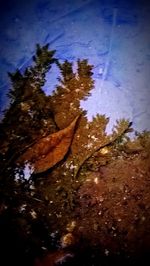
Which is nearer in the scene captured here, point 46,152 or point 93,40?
point 46,152

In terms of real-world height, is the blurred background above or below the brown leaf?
above

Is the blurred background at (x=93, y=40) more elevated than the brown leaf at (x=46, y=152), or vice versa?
the blurred background at (x=93, y=40)

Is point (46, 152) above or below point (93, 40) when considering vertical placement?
below

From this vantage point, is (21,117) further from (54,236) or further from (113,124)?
(54,236)

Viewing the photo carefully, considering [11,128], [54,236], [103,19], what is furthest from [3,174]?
[103,19]

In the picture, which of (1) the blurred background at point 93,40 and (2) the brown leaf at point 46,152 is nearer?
(2) the brown leaf at point 46,152
